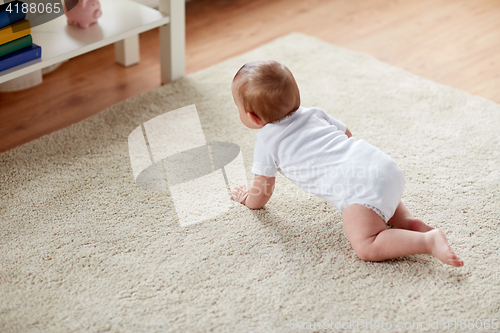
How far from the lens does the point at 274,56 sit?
1901 millimetres

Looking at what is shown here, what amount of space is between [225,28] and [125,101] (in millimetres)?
785

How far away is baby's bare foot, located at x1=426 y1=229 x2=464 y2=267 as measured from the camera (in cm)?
96

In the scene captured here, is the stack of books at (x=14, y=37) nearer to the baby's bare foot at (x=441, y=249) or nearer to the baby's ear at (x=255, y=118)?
the baby's ear at (x=255, y=118)

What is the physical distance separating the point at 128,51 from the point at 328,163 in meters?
1.13

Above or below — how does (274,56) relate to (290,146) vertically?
below

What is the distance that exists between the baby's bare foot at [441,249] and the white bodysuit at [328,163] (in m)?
0.09

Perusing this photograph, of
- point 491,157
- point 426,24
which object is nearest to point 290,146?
point 491,157

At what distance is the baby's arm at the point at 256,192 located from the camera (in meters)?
1.11

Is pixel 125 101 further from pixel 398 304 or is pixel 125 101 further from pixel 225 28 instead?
pixel 398 304

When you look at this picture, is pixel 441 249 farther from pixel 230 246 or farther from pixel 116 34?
pixel 116 34

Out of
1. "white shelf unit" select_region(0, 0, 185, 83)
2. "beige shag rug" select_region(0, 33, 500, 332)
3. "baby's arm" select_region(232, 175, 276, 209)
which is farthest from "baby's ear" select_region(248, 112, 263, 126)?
"white shelf unit" select_region(0, 0, 185, 83)

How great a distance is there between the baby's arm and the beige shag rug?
0.10 ft

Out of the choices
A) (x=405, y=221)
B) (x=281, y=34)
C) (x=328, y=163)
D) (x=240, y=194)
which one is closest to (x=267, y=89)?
(x=328, y=163)

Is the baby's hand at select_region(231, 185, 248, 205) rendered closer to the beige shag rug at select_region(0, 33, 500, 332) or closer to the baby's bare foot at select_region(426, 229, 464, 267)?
the beige shag rug at select_region(0, 33, 500, 332)
